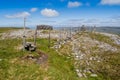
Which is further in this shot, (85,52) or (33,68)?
(85,52)

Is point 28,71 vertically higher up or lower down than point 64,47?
lower down

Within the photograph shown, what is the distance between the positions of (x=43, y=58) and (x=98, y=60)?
14.9 meters

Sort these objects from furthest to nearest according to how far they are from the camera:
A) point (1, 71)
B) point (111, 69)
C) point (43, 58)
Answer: point (43, 58), point (111, 69), point (1, 71)

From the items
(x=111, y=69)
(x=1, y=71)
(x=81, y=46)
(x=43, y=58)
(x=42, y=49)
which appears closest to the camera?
(x=1, y=71)

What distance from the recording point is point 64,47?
54094 mm

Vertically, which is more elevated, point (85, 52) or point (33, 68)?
point (85, 52)

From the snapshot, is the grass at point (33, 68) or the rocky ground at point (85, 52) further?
the rocky ground at point (85, 52)

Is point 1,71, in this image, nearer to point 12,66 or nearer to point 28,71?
point 12,66

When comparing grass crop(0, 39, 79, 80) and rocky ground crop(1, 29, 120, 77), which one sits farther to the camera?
rocky ground crop(1, 29, 120, 77)

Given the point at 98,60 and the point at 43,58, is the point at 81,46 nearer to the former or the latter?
the point at 98,60

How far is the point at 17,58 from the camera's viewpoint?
43.2 metres

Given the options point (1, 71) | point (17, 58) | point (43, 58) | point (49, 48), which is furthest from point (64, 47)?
point (1, 71)

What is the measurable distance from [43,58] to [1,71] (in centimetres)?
1136

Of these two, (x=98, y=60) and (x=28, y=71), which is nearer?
(x=28, y=71)
